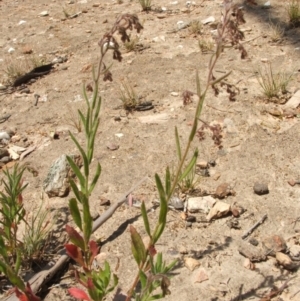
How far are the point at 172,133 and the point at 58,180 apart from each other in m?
0.82

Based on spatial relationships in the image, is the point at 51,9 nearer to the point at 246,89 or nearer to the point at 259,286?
the point at 246,89

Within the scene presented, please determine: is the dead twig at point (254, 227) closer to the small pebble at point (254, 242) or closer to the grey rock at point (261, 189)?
the small pebble at point (254, 242)

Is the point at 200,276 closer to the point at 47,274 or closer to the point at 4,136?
the point at 47,274

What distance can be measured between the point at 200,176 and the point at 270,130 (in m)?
0.63

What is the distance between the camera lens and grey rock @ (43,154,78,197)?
2.54 m

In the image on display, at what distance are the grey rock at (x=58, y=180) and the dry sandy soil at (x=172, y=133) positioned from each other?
4 cm

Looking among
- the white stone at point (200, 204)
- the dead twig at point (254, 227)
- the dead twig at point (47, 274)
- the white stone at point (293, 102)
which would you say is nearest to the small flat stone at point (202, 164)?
the white stone at point (200, 204)

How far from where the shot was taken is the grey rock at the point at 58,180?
2.54m

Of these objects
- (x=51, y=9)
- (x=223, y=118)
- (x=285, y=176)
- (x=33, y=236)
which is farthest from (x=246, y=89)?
(x=51, y=9)

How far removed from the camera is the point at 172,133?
2.97m

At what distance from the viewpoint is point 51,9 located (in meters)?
5.64

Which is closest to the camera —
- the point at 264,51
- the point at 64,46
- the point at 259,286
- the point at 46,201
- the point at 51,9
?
the point at 259,286

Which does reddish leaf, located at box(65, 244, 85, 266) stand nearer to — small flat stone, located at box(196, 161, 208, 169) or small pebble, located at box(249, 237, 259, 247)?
small pebble, located at box(249, 237, 259, 247)

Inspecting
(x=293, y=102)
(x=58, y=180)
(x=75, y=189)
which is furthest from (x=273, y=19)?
(x=75, y=189)
